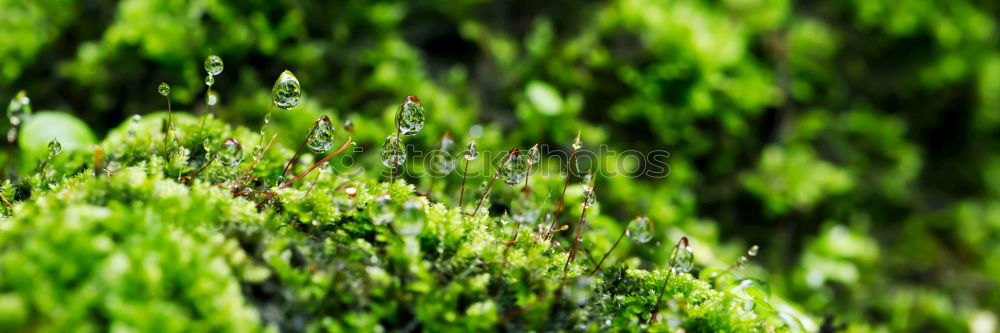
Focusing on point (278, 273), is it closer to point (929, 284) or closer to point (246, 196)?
point (246, 196)

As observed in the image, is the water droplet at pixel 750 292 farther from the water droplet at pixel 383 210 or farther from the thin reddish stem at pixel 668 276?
the water droplet at pixel 383 210

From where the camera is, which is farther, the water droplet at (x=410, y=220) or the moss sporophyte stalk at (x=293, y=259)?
the water droplet at (x=410, y=220)

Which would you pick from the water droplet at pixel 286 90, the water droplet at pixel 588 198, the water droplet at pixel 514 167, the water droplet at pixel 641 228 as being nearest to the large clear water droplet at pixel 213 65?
the water droplet at pixel 286 90

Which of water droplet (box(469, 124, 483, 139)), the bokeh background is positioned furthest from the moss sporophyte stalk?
water droplet (box(469, 124, 483, 139))

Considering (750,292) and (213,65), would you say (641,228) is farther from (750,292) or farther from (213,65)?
(213,65)

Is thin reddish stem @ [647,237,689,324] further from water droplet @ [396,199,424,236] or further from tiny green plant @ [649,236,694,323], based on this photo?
water droplet @ [396,199,424,236]
